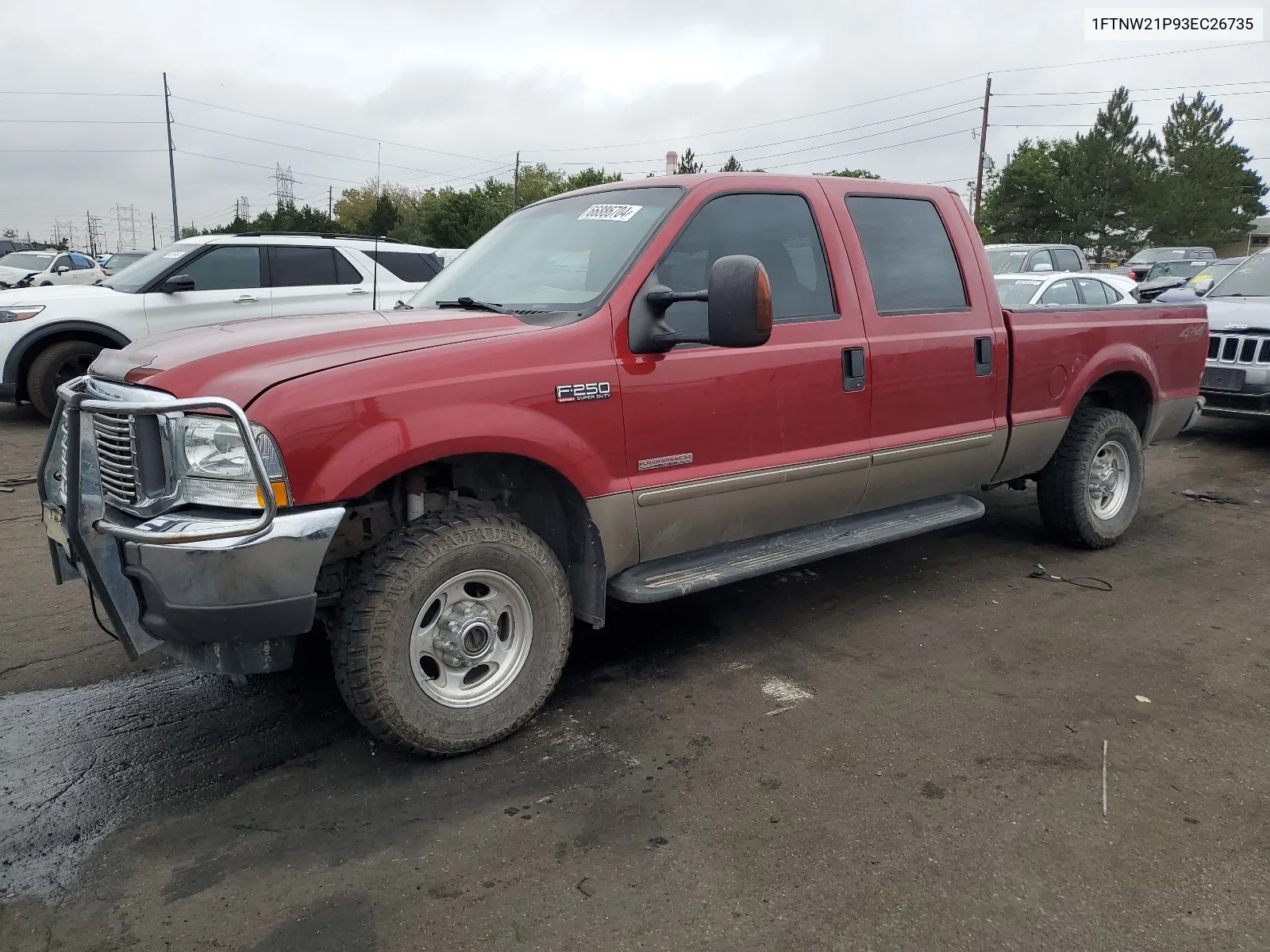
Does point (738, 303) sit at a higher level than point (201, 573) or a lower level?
higher

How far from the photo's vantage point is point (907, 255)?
4.41m

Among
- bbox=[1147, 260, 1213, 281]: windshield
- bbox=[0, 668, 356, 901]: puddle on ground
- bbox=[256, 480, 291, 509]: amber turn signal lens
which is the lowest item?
bbox=[0, 668, 356, 901]: puddle on ground

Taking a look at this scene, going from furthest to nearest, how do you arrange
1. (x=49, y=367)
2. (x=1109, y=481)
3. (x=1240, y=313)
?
1. (x=49, y=367)
2. (x=1240, y=313)
3. (x=1109, y=481)

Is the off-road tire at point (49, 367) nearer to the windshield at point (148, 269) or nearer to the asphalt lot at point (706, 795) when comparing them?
the windshield at point (148, 269)

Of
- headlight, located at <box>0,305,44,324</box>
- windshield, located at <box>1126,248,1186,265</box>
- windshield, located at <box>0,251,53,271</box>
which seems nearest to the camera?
headlight, located at <box>0,305,44,324</box>

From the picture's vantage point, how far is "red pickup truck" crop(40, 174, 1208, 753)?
271cm

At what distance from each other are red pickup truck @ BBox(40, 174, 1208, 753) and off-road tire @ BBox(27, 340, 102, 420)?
667cm

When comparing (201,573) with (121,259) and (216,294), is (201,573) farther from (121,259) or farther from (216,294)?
(121,259)

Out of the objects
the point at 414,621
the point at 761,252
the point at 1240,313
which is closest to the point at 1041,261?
the point at 1240,313

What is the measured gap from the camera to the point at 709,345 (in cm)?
351

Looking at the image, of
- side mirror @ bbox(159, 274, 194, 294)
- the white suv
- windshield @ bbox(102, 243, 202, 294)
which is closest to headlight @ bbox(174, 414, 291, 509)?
the white suv

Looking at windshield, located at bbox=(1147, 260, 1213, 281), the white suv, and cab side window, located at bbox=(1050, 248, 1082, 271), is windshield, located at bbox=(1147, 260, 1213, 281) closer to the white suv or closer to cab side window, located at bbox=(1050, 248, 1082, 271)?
cab side window, located at bbox=(1050, 248, 1082, 271)

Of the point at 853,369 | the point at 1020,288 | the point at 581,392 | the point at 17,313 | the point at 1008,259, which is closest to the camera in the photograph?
the point at 581,392

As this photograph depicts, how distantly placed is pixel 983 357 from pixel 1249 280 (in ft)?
20.9
